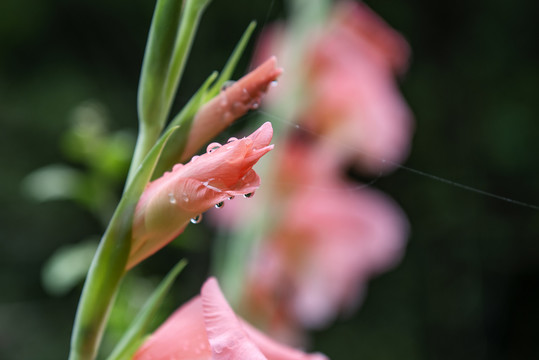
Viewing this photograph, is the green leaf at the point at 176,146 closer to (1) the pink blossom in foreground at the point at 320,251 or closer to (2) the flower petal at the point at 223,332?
(2) the flower petal at the point at 223,332

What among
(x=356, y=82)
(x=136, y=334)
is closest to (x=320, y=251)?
(x=356, y=82)

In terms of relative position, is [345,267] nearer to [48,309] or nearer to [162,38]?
[162,38]

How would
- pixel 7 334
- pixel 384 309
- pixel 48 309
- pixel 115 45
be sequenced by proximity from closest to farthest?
1. pixel 7 334
2. pixel 48 309
3. pixel 115 45
4. pixel 384 309

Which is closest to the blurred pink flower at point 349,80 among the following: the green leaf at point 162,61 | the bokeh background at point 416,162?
the green leaf at point 162,61

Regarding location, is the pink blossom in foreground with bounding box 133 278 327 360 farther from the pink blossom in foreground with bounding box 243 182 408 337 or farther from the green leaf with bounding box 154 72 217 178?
the pink blossom in foreground with bounding box 243 182 408 337

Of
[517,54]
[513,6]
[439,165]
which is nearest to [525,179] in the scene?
[439,165]

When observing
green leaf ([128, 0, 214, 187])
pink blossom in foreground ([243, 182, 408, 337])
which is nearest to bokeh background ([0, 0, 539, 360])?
pink blossom in foreground ([243, 182, 408, 337])
